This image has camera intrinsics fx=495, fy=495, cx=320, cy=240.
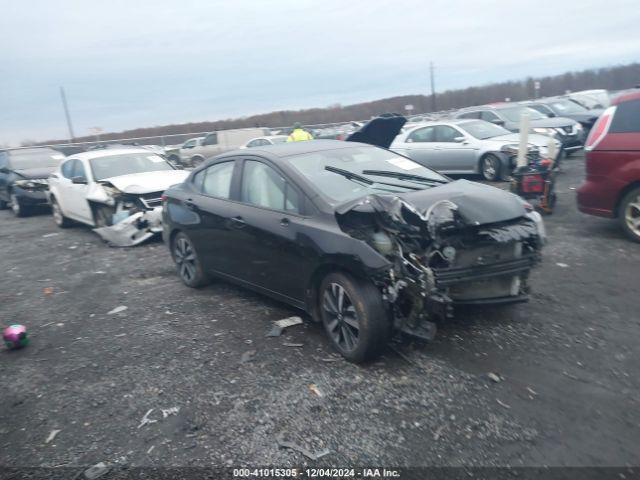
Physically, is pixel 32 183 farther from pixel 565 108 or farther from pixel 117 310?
pixel 565 108

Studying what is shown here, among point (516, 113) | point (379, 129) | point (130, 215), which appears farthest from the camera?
point (516, 113)

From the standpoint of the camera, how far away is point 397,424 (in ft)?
10.7

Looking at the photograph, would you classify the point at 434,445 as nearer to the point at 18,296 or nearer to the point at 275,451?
the point at 275,451

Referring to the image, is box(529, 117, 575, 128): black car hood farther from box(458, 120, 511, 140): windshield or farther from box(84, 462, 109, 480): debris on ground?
box(84, 462, 109, 480): debris on ground

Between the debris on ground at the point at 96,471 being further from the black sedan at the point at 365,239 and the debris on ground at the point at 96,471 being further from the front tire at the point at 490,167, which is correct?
the front tire at the point at 490,167

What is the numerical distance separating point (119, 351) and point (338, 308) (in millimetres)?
2166

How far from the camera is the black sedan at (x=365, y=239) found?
3854 millimetres

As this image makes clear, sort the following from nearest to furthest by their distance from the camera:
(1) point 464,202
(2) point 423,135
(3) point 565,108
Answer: (1) point 464,202 < (2) point 423,135 < (3) point 565,108

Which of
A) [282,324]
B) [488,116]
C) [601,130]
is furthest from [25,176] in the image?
[488,116]

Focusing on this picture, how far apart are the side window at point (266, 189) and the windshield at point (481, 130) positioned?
9.43 m

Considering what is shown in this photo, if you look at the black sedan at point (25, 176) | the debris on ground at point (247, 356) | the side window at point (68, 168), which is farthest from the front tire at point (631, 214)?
the black sedan at point (25, 176)

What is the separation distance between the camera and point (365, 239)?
157 inches

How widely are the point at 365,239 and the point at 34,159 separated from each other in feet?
45.4

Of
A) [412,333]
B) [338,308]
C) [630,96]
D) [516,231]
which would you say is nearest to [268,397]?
[338,308]
